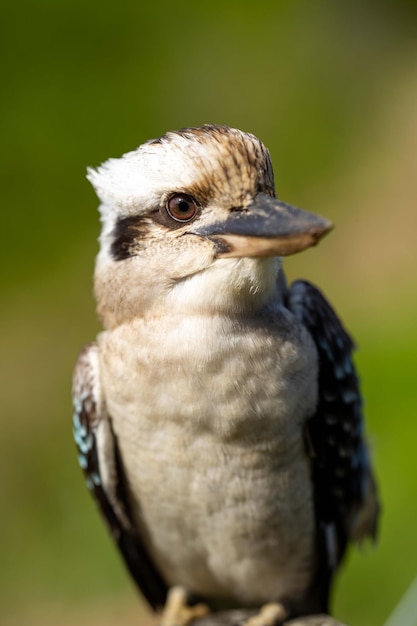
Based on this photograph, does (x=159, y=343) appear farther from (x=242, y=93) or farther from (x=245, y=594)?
(x=242, y=93)

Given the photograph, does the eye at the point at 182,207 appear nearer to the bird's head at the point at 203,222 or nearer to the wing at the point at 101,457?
the bird's head at the point at 203,222

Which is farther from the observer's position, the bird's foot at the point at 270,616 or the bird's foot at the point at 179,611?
the bird's foot at the point at 179,611

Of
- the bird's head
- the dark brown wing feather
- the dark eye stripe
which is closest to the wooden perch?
the dark brown wing feather

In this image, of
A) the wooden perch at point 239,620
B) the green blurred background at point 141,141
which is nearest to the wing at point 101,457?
the wooden perch at point 239,620

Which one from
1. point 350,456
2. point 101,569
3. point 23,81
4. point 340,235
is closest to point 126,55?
point 23,81

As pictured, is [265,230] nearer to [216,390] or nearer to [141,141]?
[216,390]

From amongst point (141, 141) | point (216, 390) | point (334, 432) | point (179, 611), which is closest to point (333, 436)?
point (334, 432)

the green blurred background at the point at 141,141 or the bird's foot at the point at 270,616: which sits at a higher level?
the green blurred background at the point at 141,141
